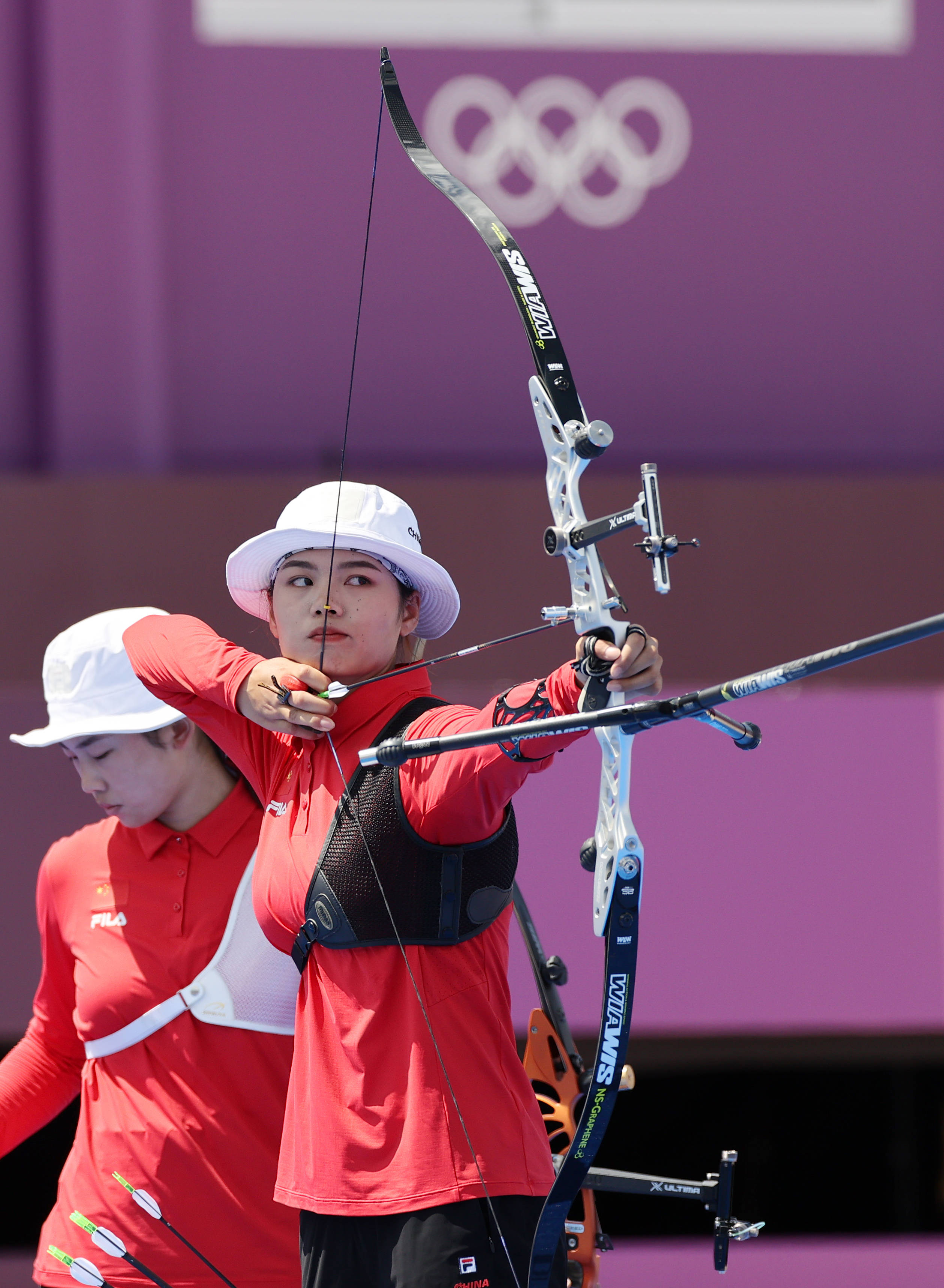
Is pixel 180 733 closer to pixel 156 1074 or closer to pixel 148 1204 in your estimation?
pixel 156 1074

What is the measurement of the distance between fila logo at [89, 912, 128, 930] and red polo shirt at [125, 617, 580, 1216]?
16.0 inches

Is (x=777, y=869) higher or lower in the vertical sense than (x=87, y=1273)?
higher

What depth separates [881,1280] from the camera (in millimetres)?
2945

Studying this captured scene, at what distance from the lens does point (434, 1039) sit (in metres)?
1.19

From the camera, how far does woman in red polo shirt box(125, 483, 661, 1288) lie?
1.16m

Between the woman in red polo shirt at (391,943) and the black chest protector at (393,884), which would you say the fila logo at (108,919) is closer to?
the woman in red polo shirt at (391,943)

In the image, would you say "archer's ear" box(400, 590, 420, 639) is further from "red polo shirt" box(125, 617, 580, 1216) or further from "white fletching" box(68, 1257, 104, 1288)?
"white fletching" box(68, 1257, 104, 1288)

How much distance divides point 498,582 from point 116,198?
1.24 meters

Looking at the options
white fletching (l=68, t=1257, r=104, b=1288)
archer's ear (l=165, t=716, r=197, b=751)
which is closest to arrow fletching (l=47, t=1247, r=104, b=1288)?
white fletching (l=68, t=1257, r=104, b=1288)

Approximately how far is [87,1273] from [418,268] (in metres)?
2.50

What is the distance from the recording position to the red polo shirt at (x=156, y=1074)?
155cm

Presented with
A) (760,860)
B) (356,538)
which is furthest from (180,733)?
(760,860)

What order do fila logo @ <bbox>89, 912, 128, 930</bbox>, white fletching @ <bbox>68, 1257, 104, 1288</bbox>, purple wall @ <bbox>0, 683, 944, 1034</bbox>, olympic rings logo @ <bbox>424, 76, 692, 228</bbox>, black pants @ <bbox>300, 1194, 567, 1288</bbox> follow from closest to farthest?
1. black pants @ <bbox>300, 1194, 567, 1288</bbox>
2. white fletching @ <bbox>68, 1257, 104, 1288</bbox>
3. fila logo @ <bbox>89, 912, 128, 930</bbox>
4. purple wall @ <bbox>0, 683, 944, 1034</bbox>
5. olympic rings logo @ <bbox>424, 76, 692, 228</bbox>

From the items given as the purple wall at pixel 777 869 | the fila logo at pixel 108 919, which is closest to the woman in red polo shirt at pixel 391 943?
the fila logo at pixel 108 919
